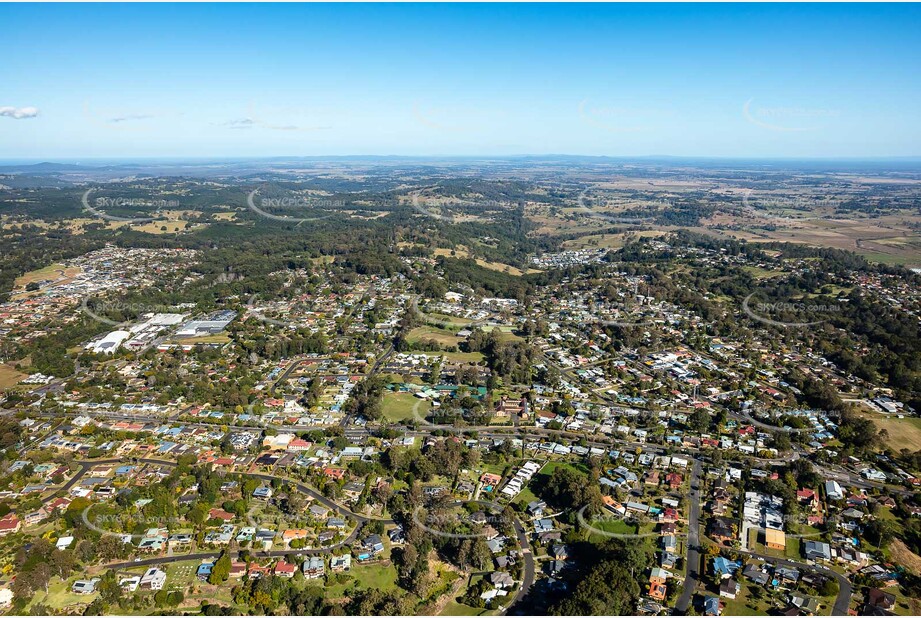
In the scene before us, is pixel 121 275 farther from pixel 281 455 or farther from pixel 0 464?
pixel 281 455

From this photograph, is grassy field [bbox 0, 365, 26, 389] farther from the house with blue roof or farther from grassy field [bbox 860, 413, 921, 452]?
grassy field [bbox 860, 413, 921, 452]

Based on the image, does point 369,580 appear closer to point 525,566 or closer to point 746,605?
point 525,566

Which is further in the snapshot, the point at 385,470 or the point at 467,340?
the point at 467,340

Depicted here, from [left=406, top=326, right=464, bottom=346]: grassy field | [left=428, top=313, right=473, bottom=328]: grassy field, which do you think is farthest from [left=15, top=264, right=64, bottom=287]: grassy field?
[left=428, top=313, right=473, bottom=328]: grassy field

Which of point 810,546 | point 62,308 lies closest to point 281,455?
point 810,546

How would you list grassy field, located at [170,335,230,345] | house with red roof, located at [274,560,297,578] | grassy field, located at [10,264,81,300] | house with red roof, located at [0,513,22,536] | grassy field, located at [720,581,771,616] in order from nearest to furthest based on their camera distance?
grassy field, located at [720,581,771,616]
house with red roof, located at [274,560,297,578]
house with red roof, located at [0,513,22,536]
grassy field, located at [170,335,230,345]
grassy field, located at [10,264,81,300]
